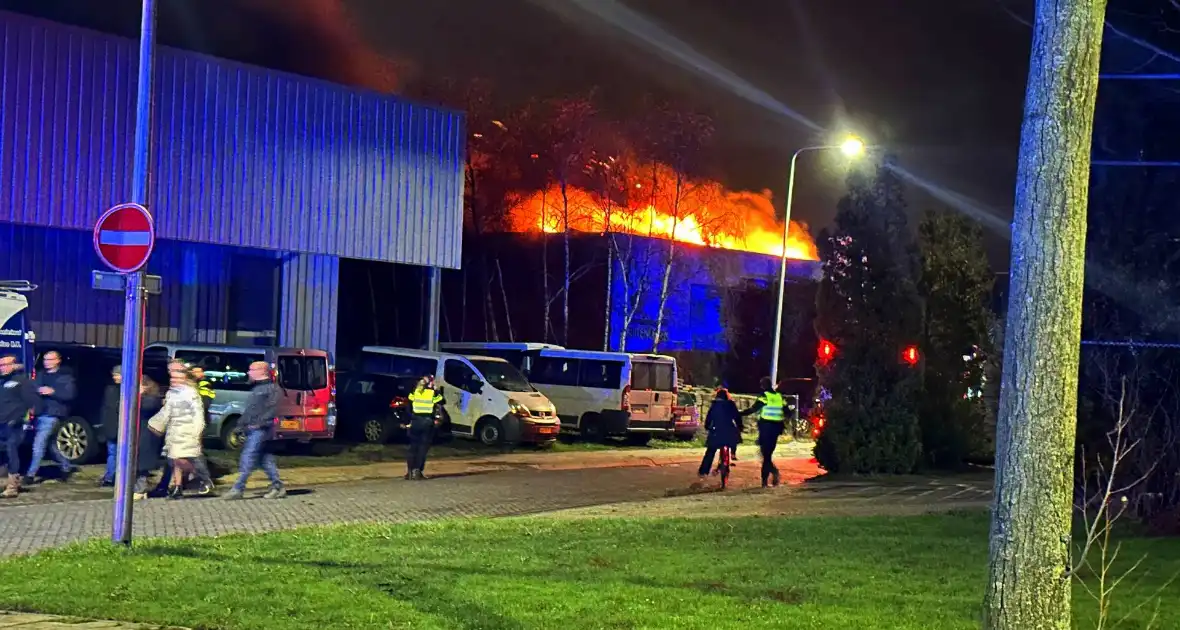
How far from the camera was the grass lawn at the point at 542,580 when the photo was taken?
26.1 ft

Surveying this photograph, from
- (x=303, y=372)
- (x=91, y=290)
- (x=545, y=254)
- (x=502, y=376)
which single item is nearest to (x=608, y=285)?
(x=545, y=254)

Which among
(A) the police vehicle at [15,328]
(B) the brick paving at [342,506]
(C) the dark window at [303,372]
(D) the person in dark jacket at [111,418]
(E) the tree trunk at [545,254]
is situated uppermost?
(E) the tree trunk at [545,254]

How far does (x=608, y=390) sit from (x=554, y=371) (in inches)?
62.7

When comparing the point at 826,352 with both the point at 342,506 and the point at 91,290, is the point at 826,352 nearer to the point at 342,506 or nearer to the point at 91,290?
the point at 342,506

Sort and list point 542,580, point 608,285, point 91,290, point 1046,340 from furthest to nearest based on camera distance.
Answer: point 608,285 → point 91,290 → point 542,580 → point 1046,340

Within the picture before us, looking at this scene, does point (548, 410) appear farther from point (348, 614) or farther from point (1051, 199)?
point (1051, 199)

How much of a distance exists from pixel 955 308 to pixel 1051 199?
2566 centimetres

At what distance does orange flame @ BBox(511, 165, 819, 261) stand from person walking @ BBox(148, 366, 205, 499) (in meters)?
26.0

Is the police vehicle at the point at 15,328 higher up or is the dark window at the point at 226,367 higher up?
the police vehicle at the point at 15,328

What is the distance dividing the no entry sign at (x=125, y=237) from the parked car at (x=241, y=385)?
35.9ft

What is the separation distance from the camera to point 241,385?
848 inches

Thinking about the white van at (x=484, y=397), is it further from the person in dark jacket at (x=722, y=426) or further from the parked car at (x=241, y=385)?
the person in dark jacket at (x=722, y=426)

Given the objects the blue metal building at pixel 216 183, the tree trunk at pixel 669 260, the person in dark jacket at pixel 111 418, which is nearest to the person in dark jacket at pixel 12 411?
the person in dark jacket at pixel 111 418

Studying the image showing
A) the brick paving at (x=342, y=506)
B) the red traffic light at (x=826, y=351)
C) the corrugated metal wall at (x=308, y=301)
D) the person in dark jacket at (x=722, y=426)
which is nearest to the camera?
the brick paving at (x=342, y=506)
